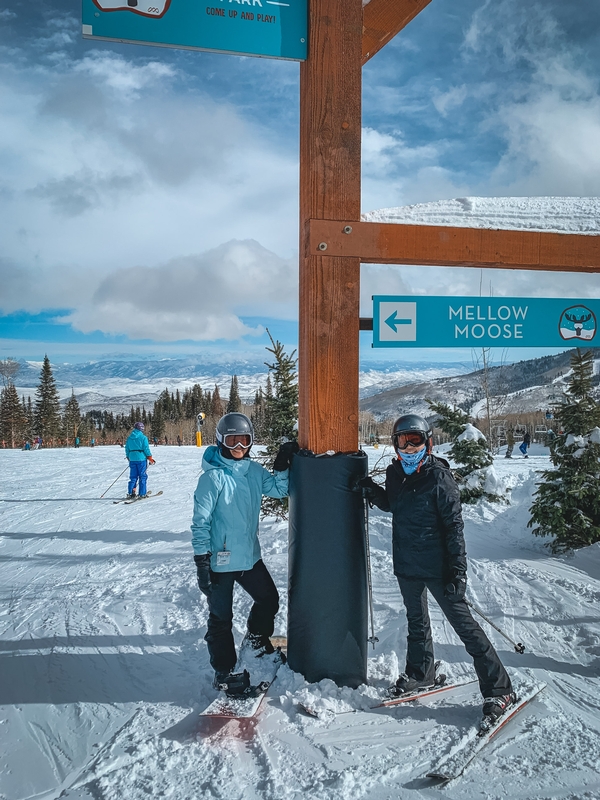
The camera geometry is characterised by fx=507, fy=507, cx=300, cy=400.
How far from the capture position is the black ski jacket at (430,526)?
10.1ft

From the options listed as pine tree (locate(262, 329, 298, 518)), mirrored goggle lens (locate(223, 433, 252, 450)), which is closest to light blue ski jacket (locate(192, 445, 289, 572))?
mirrored goggle lens (locate(223, 433, 252, 450))

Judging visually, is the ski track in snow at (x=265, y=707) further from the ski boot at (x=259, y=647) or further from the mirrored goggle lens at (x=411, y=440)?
the mirrored goggle lens at (x=411, y=440)

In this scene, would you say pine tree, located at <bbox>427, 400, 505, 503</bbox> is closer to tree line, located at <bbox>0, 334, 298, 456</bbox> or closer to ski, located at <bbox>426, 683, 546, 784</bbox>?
tree line, located at <bbox>0, 334, 298, 456</bbox>

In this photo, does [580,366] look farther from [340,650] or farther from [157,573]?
[157,573]

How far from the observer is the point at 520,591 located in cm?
516

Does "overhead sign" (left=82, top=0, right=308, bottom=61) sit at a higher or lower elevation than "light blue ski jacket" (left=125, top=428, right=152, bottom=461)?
higher

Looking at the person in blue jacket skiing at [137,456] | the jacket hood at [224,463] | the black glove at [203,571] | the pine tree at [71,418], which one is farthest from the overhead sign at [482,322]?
the pine tree at [71,418]

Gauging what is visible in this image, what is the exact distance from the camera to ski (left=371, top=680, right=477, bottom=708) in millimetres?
3107

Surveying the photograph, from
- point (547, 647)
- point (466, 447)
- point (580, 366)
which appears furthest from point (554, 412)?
point (547, 647)

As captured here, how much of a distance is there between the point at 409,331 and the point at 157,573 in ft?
15.1

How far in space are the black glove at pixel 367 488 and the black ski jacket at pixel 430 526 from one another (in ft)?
0.55

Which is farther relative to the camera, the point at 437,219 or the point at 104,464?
the point at 104,464

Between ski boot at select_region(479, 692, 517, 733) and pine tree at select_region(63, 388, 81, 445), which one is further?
pine tree at select_region(63, 388, 81, 445)

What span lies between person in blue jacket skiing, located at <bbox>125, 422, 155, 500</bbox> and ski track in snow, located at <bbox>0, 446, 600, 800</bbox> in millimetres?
5208
